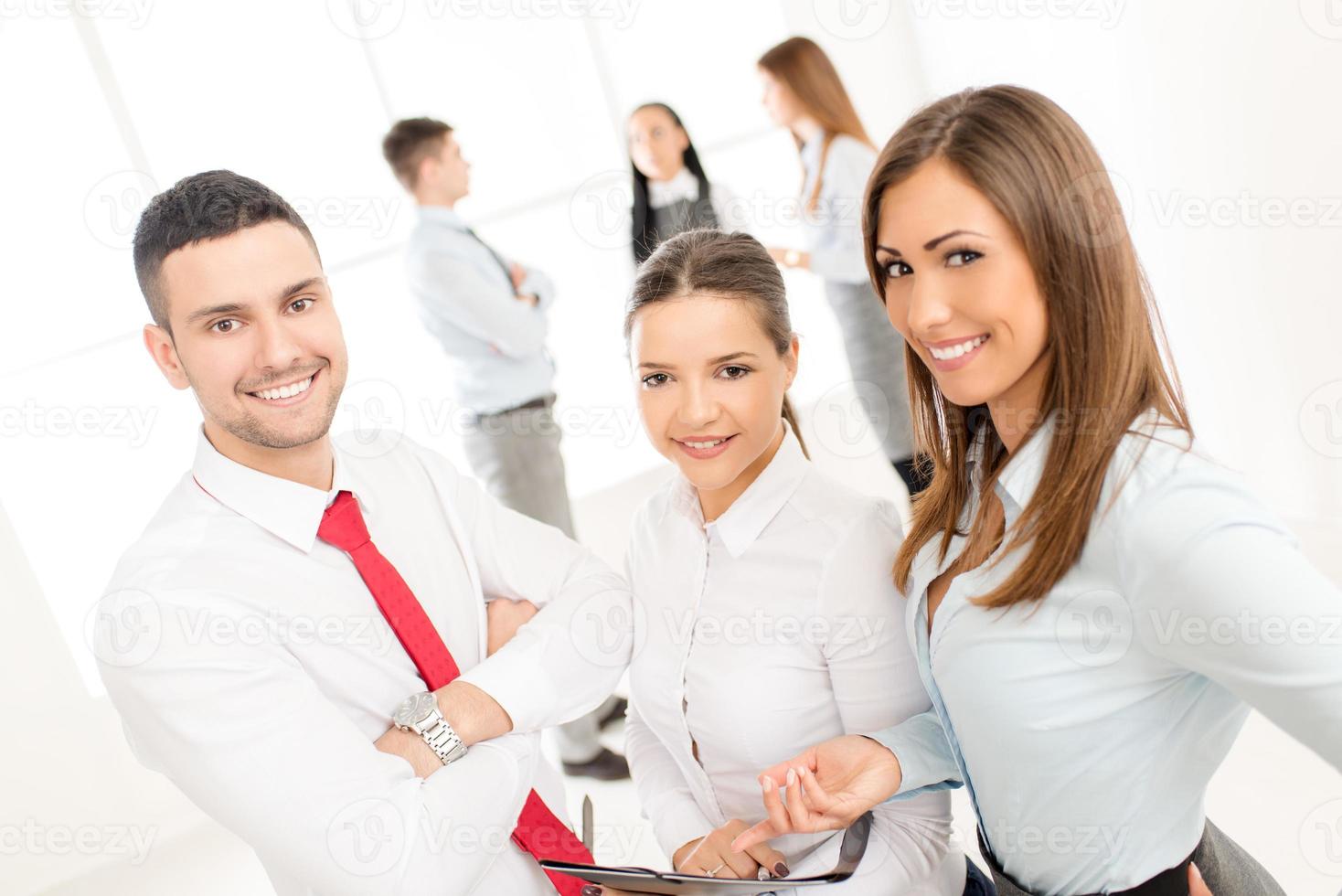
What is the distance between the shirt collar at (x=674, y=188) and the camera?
3875 mm

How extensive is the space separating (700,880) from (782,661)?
0.33 metres

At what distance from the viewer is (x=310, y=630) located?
1.39 m

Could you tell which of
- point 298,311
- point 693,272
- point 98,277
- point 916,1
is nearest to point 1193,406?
point 916,1

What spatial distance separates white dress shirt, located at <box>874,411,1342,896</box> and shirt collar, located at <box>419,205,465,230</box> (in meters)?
2.58

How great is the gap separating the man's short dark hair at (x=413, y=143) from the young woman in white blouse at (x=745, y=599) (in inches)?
85.2

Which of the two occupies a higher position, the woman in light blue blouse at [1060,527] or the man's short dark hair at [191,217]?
the man's short dark hair at [191,217]

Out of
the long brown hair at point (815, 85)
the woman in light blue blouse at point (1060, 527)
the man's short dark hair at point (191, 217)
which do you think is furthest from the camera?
the long brown hair at point (815, 85)

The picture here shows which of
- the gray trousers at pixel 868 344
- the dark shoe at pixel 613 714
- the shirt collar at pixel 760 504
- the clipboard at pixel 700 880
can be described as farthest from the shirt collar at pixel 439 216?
the clipboard at pixel 700 880

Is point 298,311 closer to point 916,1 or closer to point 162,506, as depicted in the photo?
point 162,506

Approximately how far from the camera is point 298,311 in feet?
4.76

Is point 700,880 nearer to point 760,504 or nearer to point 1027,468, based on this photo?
point 760,504

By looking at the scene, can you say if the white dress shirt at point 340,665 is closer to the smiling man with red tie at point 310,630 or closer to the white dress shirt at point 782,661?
the smiling man with red tie at point 310,630

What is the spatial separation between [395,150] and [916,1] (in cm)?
303

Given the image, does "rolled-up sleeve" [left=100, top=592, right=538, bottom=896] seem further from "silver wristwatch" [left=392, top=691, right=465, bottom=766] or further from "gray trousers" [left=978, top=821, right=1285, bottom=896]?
"gray trousers" [left=978, top=821, right=1285, bottom=896]
